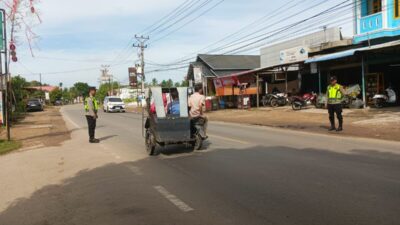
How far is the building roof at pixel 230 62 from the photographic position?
169ft

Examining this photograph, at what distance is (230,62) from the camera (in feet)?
175

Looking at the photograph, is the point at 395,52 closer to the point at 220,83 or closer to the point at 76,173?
the point at 220,83

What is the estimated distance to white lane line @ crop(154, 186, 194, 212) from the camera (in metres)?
6.09

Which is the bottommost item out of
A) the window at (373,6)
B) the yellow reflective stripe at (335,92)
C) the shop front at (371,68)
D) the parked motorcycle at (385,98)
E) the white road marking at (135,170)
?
the white road marking at (135,170)

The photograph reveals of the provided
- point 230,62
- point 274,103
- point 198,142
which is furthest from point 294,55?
point 198,142

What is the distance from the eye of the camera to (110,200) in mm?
6758

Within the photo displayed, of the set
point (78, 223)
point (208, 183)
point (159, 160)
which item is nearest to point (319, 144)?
point (159, 160)

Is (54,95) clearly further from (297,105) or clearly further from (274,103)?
(297,105)

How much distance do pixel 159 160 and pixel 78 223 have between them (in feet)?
16.8

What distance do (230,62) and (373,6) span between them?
2680 cm

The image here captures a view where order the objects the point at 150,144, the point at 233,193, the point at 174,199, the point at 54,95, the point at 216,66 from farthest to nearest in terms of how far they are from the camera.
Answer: the point at 54,95
the point at 216,66
the point at 150,144
the point at 233,193
the point at 174,199

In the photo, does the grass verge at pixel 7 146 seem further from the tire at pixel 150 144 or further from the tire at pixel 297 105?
the tire at pixel 297 105

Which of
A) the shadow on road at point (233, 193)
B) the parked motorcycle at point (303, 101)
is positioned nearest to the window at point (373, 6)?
the parked motorcycle at point (303, 101)

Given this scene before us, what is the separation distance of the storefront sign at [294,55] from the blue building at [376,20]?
224 inches
